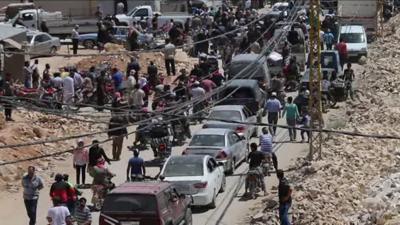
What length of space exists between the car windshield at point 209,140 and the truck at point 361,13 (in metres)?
29.5

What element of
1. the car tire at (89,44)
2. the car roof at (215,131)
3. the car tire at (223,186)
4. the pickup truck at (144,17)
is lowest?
the car tire at (89,44)

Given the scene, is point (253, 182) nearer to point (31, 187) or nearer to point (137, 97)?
point (31, 187)

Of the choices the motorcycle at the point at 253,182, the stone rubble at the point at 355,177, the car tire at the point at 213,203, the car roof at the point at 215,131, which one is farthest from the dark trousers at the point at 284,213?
the car roof at the point at 215,131

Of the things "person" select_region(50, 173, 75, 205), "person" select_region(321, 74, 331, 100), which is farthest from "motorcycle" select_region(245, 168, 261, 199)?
"person" select_region(321, 74, 331, 100)

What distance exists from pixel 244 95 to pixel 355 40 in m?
15.5

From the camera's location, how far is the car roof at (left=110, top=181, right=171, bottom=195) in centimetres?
1944

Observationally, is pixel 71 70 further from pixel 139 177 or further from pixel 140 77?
pixel 139 177

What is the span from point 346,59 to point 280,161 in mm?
17311

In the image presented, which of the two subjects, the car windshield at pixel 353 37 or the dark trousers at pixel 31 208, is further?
the car windshield at pixel 353 37

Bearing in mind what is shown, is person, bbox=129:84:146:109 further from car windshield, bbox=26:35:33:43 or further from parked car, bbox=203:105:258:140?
car windshield, bbox=26:35:33:43

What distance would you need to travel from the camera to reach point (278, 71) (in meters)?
41.6

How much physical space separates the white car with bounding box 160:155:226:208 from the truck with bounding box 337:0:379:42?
3272 cm

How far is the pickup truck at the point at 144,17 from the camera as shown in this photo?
178ft

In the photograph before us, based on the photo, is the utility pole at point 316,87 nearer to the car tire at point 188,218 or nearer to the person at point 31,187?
the car tire at point 188,218
